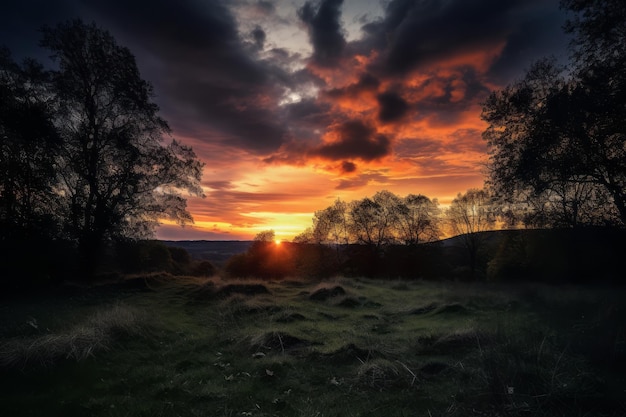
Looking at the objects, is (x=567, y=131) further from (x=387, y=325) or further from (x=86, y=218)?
(x=86, y=218)

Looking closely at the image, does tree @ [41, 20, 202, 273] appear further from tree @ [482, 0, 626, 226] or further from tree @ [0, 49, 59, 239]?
tree @ [482, 0, 626, 226]

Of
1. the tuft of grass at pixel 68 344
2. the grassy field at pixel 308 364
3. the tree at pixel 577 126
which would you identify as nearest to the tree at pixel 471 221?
the tree at pixel 577 126

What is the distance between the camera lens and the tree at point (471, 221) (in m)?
55.8

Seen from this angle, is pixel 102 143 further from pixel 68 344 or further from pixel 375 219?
pixel 375 219

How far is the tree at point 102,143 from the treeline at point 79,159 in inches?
2.6

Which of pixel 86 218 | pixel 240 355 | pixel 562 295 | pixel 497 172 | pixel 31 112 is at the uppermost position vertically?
pixel 31 112

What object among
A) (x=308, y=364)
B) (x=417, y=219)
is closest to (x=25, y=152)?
(x=308, y=364)

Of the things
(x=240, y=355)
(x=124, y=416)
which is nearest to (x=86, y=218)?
(x=240, y=355)

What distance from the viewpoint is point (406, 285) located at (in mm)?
29297

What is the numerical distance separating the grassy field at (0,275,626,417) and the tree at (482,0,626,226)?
6.91 meters

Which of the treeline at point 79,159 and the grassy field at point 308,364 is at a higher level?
the treeline at point 79,159

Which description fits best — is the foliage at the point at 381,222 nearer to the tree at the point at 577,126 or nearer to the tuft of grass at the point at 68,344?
the tree at the point at 577,126

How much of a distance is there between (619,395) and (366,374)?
16.5 ft

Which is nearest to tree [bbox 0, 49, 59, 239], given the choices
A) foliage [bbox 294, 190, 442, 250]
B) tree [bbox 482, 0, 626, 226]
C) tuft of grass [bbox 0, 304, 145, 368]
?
tuft of grass [bbox 0, 304, 145, 368]
